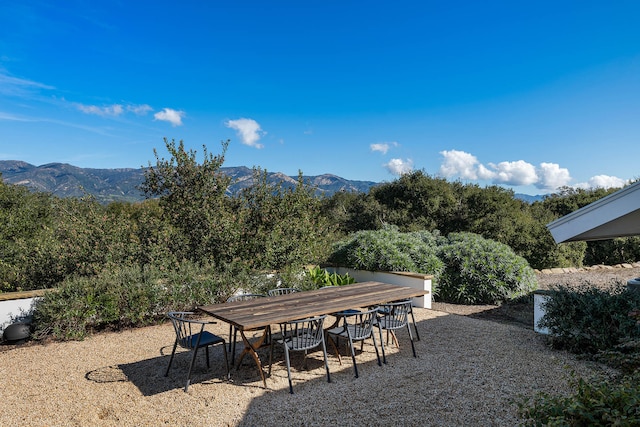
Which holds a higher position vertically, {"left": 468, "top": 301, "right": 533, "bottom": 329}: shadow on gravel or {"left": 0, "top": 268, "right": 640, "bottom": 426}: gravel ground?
{"left": 0, "top": 268, "right": 640, "bottom": 426}: gravel ground

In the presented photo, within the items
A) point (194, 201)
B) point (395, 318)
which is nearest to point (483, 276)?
point (395, 318)

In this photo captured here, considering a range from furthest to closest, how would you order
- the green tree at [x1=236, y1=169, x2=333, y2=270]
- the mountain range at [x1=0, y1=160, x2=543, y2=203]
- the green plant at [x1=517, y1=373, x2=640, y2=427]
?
the mountain range at [x1=0, y1=160, x2=543, y2=203]
the green tree at [x1=236, y1=169, x2=333, y2=270]
the green plant at [x1=517, y1=373, x2=640, y2=427]

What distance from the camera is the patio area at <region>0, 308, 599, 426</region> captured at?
3.38 meters

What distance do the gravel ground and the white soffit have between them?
1.64m

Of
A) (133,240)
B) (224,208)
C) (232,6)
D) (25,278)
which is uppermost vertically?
(232,6)

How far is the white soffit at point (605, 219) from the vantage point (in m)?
4.26

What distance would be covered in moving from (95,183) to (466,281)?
170 m

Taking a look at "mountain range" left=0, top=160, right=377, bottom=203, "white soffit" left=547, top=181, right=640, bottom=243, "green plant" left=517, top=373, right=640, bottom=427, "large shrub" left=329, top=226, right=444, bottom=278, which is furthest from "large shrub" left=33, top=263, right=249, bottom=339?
"mountain range" left=0, top=160, right=377, bottom=203

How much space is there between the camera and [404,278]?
815 centimetres

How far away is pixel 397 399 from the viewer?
371cm

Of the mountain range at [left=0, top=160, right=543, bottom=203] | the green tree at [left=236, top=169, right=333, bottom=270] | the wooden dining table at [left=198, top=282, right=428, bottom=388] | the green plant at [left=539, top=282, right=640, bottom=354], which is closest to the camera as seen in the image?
the wooden dining table at [left=198, top=282, right=428, bottom=388]

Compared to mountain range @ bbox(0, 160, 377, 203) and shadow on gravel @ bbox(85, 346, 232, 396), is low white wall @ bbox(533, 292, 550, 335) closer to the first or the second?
shadow on gravel @ bbox(85, 346, 232, 396)

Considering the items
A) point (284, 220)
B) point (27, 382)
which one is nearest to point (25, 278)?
point (27, 382)

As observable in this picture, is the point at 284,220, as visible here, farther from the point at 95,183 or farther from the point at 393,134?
the point at 95,183
